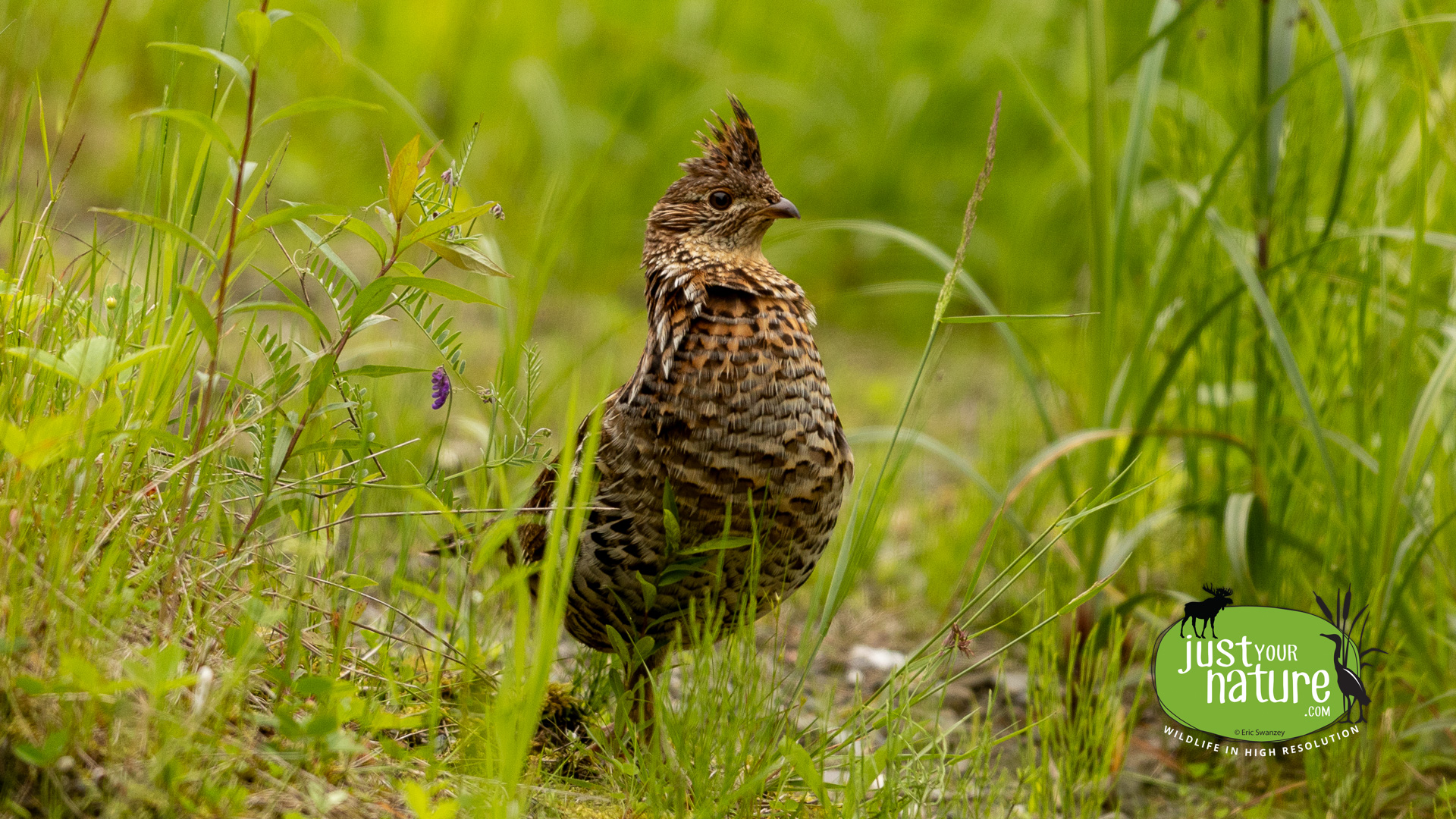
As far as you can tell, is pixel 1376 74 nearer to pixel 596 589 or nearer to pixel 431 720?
pixel 596 589

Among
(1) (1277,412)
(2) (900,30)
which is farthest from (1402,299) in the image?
(2) (900,30)

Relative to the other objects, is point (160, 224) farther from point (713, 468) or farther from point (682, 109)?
point (682, 109)

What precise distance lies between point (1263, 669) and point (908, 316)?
4.46 m

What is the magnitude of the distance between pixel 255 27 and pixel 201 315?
0.46 metres

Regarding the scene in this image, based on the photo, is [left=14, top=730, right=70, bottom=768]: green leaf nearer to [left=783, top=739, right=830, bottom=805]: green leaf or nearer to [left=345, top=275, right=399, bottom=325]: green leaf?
[left=345, top=275, right=399, bottom=325]: green leaf

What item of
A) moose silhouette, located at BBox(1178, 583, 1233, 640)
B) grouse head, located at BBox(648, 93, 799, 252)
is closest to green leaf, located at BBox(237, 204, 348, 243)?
grouse head, located at BBox(648, 93, 799, 252)

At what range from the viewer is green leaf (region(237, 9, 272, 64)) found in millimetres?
1713

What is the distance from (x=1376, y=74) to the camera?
12.0 feet

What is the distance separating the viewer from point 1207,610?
2.96 metres

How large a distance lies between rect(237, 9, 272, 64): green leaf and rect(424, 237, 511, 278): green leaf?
42 centimetres

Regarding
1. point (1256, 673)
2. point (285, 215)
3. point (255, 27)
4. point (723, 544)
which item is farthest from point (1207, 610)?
point (255, 27)

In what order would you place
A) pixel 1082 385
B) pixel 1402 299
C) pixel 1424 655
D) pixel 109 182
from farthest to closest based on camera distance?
1. pixel 109 182
2. pixel 1082 385
3. pixel 1402 299
4. pixel 1424 655

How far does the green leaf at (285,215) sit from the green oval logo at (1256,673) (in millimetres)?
2309

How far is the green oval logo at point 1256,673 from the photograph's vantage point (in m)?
2.81
